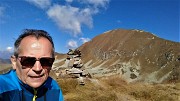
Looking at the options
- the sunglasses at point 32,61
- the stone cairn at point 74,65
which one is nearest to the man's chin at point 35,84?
the sunglasses at point 32,61

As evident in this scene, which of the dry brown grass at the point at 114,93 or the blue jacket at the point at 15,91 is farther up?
the blue jacket at the point at 15,91

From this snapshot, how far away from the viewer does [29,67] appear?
10.2 ft

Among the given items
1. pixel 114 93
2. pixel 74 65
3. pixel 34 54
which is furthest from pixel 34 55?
pixel 74 65

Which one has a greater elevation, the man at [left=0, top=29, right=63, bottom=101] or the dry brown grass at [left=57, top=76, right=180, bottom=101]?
the man at [left=0, top=29, right=63, bottom=101]

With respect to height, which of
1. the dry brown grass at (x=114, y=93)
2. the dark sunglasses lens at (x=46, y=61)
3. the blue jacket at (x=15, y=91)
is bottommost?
the dry brown grass at (x=114, y=93)

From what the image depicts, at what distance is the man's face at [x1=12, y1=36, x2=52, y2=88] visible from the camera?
306cm

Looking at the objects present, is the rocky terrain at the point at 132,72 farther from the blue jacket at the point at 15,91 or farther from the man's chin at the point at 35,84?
the man's chin at the point at 35,84

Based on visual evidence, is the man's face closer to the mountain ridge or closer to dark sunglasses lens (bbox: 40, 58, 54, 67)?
dark sunglasses lens (bbox: 40, 58, 54, 67)

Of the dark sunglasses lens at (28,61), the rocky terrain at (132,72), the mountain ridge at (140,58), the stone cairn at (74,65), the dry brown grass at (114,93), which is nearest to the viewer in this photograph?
the dark sunglasses lens at (28,61)

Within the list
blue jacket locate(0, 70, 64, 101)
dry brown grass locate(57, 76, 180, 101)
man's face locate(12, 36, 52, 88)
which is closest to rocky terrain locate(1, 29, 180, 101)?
dry brown grass locate(57, 76, 180, 101)

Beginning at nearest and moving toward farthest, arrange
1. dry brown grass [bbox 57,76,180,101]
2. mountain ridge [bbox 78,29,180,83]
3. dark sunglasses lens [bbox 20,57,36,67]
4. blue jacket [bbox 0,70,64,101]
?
blue jacket [bbox 0,70,64,101] < dark sunglasses lens [bbox 20,57,36,67] < dry brown grass [bbox 57,76,180,101] < mountain ridge [bbox 78,29,180,83]

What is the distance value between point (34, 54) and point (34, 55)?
0.4 inches

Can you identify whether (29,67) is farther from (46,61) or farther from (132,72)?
(132,72)

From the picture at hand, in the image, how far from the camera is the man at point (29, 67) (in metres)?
3.00
